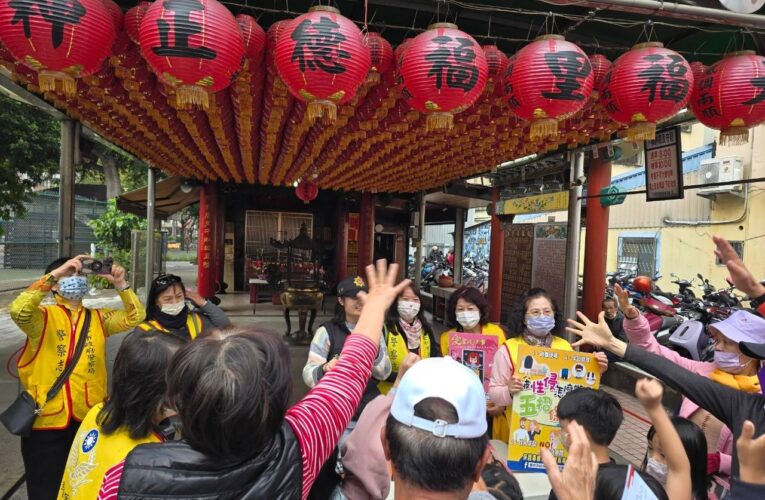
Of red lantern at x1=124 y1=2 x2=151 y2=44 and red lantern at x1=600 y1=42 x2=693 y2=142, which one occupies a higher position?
red lantern at x1=124 y1=2 x2=151 y2=44

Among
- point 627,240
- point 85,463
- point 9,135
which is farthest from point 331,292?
point 85,463

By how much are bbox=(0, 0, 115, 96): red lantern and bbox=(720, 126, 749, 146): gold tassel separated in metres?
4.80

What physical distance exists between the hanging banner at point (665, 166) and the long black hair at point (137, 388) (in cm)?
507

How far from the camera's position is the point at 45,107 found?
18.0ft

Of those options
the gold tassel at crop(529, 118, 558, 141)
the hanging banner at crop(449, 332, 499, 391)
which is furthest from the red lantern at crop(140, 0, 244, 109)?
the hanging banner at crop(449, 332, 499, 391)

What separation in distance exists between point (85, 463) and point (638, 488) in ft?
6.41

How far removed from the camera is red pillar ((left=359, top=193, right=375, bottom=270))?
1361 cm

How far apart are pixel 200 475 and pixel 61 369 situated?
234 cm

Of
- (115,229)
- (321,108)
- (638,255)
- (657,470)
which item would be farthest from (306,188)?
(638,255)

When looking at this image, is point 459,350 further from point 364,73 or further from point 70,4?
point 70,4

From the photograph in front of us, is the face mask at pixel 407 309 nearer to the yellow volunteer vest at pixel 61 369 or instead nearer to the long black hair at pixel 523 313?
the long black hair at pixel 523 313

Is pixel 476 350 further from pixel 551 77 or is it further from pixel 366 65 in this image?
pixel 366 65

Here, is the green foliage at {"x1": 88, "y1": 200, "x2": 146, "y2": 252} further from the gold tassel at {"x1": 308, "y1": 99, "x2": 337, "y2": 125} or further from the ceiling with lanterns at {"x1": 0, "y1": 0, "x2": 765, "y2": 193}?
the gold tassel at {"x1": 308, "y1": 99, "x2": 337, "y2": 125}

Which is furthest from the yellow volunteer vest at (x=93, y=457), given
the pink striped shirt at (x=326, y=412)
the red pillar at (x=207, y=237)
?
the red pillar at (x=207, y=237)
